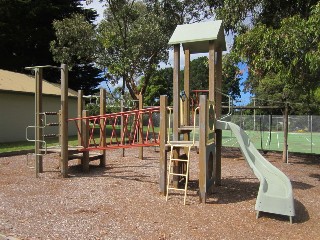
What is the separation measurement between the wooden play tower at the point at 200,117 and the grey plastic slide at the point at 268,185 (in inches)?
28.5

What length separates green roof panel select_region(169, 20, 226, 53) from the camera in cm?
839

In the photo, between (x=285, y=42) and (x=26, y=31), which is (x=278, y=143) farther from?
(x=26, y=31)

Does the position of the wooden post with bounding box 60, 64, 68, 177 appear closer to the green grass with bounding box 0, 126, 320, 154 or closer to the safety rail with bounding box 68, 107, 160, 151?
the safety rail with bounding box 68, 107, 160, 151

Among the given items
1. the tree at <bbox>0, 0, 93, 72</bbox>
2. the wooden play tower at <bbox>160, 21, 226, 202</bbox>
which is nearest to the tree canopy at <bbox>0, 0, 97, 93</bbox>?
the tree at <bbox>0, 0, 93, 72</bbox>

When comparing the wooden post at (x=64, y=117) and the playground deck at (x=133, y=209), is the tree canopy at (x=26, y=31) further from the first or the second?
the wooden post at (x=64, y=117)

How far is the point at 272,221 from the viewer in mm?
6281

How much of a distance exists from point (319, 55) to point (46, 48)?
28515mm

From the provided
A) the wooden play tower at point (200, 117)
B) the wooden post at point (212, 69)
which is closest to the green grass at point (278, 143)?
the wooden play tower at point (200, 117)

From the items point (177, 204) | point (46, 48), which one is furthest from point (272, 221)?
point (46, 48)

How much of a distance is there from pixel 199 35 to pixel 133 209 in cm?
421

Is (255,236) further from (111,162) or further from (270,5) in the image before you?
(270,5)

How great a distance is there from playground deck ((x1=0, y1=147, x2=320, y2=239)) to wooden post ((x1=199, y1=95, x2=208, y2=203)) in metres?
0.27

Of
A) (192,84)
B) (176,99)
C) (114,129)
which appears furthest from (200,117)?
(192,84)

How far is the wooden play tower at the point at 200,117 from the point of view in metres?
7.61
